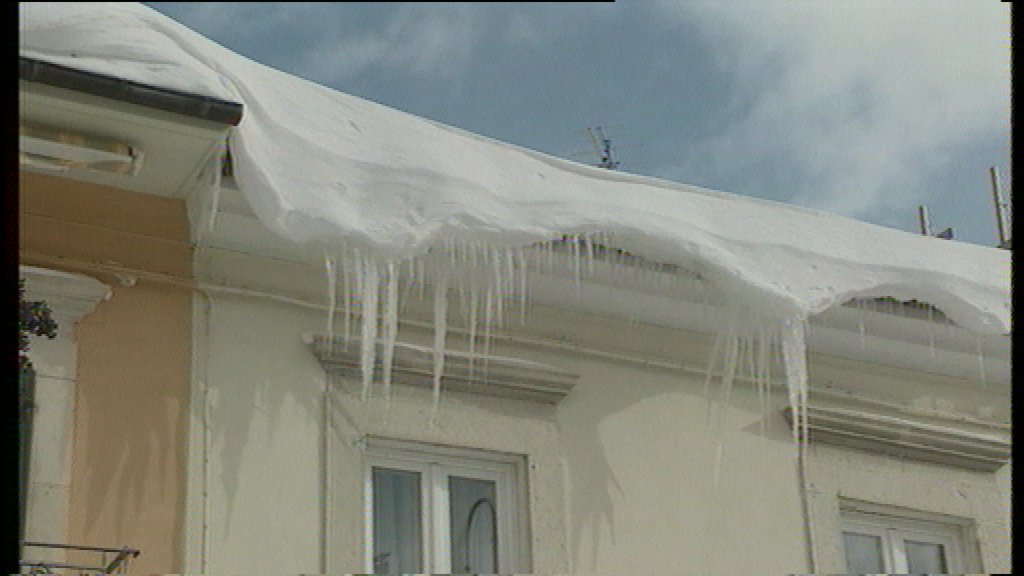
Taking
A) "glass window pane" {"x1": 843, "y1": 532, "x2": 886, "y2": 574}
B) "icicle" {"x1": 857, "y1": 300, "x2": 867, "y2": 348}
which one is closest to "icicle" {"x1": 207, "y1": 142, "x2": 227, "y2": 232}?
"icicle" {"x1": 857, "y1": 300, "x2": 867, "y2": 348}

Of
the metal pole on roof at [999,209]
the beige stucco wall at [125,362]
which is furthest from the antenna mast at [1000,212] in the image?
the beige stucco wall at [125,362]

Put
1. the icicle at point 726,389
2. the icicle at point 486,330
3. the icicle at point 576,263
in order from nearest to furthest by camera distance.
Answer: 1. the icicle at point 576,263
2. the icicle at point 486,330
3. the icicle at point 726,389

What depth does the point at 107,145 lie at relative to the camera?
590 centimetres

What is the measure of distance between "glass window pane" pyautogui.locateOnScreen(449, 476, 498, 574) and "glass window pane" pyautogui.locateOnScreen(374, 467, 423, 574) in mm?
167

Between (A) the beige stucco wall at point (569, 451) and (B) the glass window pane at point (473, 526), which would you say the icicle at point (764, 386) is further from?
(B) the glass window pane at point (473, 526)

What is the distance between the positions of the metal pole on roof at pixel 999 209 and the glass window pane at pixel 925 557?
1.67 meters

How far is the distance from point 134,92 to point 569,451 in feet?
8.67

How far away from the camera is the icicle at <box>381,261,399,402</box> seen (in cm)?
622

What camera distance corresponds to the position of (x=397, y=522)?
6781 millimetres

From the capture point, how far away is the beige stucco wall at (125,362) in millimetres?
6066

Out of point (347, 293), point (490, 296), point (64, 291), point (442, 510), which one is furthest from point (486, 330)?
point (64, 291)

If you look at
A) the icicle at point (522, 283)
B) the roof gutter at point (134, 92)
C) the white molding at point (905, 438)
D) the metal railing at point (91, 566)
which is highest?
the roof gutter at point (134, 92)

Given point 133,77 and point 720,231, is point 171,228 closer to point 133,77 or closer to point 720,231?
point 133,77

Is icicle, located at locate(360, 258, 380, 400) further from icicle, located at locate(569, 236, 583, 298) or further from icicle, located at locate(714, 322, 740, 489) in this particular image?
icicle, located at locate(714, 322, 740, 489)
